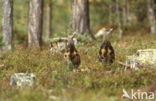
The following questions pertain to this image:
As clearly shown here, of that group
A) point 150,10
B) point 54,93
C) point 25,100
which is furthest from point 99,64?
point 150,10

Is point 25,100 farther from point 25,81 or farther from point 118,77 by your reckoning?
point 118,77

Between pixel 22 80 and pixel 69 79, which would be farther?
pixel 69 79

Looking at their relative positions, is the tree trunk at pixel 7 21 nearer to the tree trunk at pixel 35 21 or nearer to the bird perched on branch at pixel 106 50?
the tree trunk at pixel 35 21

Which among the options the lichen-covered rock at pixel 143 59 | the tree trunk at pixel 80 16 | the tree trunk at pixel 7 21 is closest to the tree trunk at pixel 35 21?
the tree trunk at pixel 7 21

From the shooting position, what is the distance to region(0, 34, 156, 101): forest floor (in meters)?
4.27

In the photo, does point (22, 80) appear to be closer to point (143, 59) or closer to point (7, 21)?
point (143, 59)

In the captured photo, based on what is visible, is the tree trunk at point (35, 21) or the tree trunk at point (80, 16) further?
the tree trunk at point (80, 16)

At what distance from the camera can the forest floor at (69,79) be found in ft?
14.0

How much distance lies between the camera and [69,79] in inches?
231

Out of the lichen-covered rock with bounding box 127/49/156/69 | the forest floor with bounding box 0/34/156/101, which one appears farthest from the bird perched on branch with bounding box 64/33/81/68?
the lichen-covered rock with bounding box 127/49/156/69

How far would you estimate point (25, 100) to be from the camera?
405 cm

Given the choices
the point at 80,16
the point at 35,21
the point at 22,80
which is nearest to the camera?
the point at 22,80

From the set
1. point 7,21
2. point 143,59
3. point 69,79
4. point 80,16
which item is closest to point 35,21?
point 7,21

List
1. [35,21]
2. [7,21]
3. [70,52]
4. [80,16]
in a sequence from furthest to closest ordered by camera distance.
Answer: [80,16] < [35,21] < [7,21] < [70,52]
